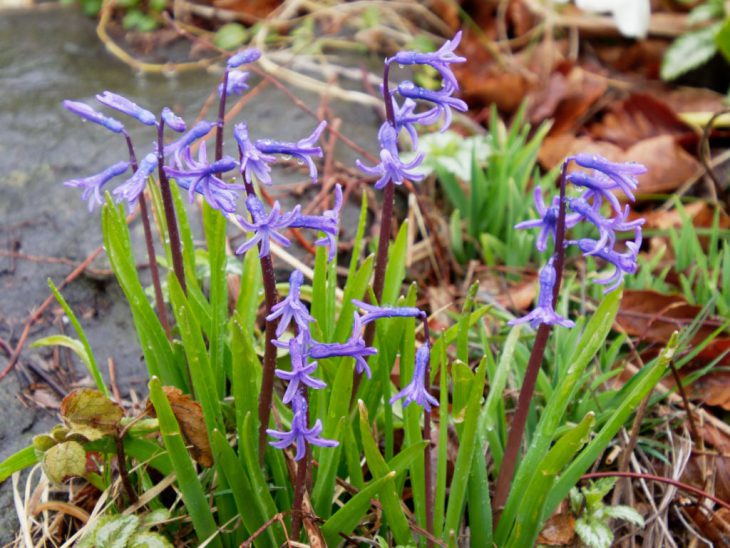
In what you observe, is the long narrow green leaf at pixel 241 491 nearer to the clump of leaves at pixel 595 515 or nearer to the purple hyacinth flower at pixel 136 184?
the purple hyacinth flower at pixel 136 184

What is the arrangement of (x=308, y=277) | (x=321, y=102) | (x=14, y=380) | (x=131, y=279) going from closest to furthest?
(x=131, y=279)
(x=14, y=380)
(x=308, y=277)
(x=321, y=102)

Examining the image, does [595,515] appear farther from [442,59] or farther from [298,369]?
[442,59]

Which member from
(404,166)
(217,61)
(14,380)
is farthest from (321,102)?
(404,166)

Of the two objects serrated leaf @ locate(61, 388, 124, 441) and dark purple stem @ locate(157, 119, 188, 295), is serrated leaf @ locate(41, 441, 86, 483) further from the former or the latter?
dark purple stem @ locate(157, 119, 188, 295)

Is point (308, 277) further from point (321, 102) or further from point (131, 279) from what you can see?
point (321, 102)

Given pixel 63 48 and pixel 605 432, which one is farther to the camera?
pixel 63 48

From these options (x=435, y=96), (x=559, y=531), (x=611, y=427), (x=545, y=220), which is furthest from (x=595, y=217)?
(x=559, y=531)

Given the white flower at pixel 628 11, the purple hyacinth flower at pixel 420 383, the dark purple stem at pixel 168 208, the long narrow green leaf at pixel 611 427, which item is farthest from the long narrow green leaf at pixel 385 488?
the white flower at pixel 628 11
